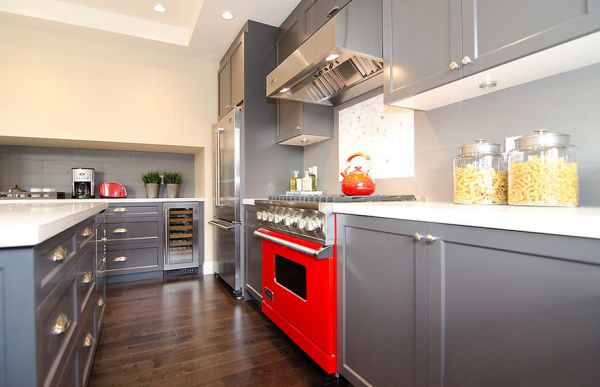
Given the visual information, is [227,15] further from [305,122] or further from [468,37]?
[468,37]

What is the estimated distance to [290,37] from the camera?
2.62 metres

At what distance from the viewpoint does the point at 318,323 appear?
158cm

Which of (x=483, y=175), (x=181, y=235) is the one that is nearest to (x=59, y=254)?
(x=483, y=175)

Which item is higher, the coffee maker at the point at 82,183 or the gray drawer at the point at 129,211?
the coffee maker at the point at 82,183

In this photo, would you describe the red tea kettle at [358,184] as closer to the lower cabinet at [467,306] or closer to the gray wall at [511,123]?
the gray wall at [511,123]

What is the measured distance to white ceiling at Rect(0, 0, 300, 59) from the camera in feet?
8.55

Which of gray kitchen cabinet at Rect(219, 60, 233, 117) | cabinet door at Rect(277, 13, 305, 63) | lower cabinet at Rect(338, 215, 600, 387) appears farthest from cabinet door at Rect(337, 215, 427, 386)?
gray kitchen cabinet at Rect(219, 60, 233, 117)

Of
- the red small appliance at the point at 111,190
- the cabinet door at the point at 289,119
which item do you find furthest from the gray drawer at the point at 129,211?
the cabinet door at the point at 289,119

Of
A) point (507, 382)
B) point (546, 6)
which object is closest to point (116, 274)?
point (507, 382)

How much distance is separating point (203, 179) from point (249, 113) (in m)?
1.23

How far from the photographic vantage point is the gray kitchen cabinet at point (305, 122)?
2523mm

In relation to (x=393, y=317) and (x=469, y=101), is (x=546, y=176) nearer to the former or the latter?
(x=469, y=101)

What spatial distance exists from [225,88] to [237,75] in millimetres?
450

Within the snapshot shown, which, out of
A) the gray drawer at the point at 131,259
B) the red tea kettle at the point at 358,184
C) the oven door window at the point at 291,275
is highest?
the red tea kettle at the point at 358,184
